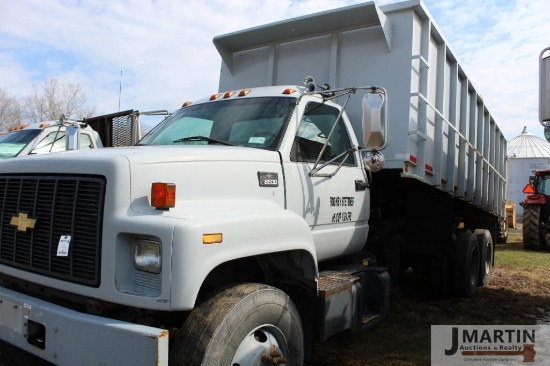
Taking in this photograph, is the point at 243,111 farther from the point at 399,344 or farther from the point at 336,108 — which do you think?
the point at 399,344

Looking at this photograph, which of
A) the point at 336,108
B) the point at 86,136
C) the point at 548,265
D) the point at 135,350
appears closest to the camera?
the point at 135,350

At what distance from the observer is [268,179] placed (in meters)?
3.47

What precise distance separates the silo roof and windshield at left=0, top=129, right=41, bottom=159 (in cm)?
3969

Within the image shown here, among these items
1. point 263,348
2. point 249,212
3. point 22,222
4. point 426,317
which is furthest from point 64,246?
point 426,317

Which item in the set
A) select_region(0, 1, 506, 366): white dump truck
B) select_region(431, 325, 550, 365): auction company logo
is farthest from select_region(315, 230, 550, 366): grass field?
select_region(0, 1, 506, 366): white dump truck

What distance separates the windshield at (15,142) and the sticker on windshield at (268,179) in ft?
20.0

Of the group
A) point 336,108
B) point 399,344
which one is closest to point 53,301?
point 336,108

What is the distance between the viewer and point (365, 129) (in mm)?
3635

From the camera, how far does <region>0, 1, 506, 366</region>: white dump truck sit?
100 inches

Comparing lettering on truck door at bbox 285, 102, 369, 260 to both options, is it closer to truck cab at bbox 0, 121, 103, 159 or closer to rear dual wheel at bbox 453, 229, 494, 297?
rear dual wheel at bbox 453, 229, 494, 297

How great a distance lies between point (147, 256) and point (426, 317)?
439 cm

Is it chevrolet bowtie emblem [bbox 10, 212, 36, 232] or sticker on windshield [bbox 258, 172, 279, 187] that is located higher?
sticker on windshield [bbox 258, 172, 279, 187]

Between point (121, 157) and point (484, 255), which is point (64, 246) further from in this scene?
point (484, 255)

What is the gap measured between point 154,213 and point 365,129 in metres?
1.80
